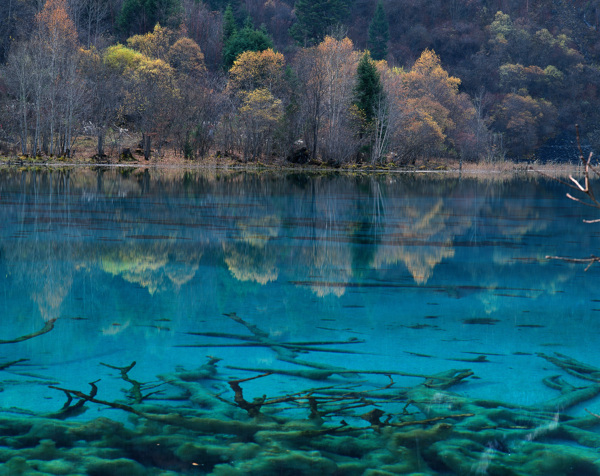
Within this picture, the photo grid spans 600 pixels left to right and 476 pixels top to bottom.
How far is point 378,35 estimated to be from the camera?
312 feet

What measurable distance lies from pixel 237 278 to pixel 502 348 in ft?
13.1

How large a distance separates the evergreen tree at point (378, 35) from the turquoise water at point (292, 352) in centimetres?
8600

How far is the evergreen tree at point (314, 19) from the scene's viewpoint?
90.0 m

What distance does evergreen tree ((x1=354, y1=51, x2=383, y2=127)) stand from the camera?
52875mm

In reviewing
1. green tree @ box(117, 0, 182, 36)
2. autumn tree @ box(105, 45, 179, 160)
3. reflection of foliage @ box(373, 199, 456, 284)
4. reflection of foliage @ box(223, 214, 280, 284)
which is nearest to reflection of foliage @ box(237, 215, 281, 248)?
reflection of foliage @ box(223, 214, 280, 284)

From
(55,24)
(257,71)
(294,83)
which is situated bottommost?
(294,83)

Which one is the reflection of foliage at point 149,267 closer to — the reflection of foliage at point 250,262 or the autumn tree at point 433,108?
the reflection of foliage at point 250,262

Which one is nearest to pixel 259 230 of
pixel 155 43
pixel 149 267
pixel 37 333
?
pixel 149 267

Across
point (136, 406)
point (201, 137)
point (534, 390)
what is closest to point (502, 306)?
point (534, 390)

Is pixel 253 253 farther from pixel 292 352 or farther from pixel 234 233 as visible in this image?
pixel 292 352

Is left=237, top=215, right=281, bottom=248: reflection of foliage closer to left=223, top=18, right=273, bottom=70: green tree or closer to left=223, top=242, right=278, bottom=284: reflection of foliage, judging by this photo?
left=223, top=242, right=278, bottom=284: reflection of foliage

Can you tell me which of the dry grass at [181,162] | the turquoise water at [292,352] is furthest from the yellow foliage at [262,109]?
the turquoise water at [292,352]

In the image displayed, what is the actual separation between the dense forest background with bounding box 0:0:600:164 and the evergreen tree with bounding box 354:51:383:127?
11 centimetres

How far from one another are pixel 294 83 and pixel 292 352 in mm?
57662
